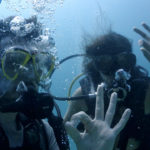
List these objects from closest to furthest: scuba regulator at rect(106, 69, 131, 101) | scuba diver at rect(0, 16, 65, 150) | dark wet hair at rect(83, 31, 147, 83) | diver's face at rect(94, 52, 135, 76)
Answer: scuba diver at rect(0, 16, 65, 150), scuba regulator at rect(106, 69, 131, 101), diver's face at rect(94, 52, 135, 76), dark wet hair at rect(83, 31, 147, 83)

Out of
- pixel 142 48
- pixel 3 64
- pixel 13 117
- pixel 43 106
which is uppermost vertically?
pixel 142 48

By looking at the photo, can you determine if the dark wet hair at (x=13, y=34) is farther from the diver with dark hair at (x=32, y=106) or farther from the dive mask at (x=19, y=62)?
the dive mask at (x=19, y=62)

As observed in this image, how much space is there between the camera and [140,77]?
389cm

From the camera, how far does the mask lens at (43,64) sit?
314 cm

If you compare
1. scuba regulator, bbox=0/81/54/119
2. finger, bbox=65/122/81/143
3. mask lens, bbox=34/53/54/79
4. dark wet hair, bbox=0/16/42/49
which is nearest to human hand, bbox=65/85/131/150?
finger, bbox=65/122/81/143

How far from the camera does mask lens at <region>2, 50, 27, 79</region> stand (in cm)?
280

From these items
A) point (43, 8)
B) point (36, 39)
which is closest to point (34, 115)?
point (36, 39)

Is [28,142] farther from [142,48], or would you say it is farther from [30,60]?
[142,48]

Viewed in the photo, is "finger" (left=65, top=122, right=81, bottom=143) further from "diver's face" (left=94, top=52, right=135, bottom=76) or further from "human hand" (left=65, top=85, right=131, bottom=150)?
"diver's face" (left=94, top=52, right=135, bottom=76)

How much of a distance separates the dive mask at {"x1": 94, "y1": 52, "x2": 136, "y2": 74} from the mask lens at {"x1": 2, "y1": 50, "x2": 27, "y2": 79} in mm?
1507

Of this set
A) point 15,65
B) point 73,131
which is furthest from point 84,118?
point 15,65

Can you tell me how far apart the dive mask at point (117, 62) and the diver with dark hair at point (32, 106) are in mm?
924

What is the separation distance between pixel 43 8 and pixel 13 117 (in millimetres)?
4467

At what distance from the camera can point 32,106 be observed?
262 centimetres
